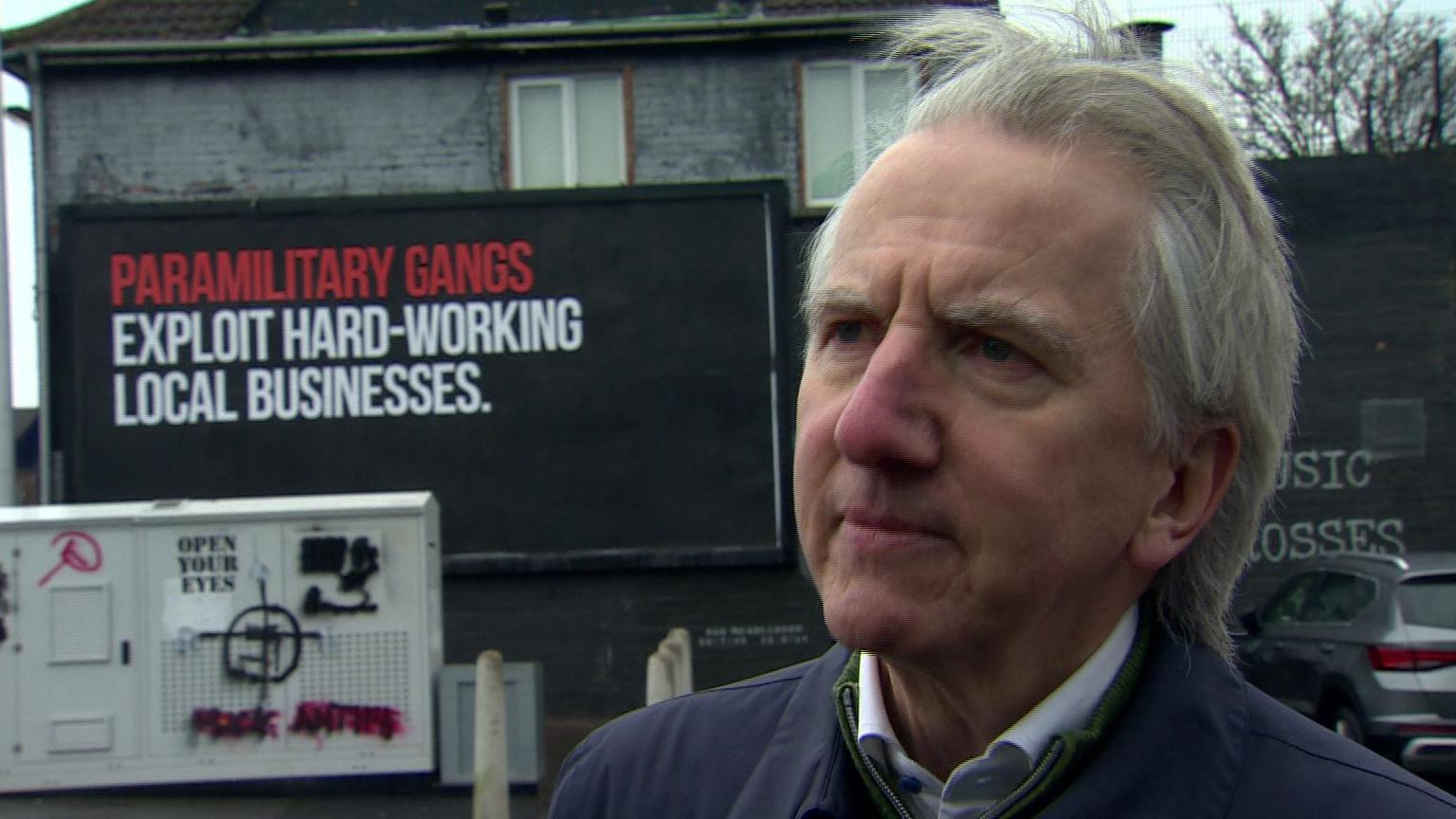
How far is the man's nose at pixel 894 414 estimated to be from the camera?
5.11 feet

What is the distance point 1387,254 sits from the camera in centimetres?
1545

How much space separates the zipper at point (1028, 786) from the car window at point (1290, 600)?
9.98 m

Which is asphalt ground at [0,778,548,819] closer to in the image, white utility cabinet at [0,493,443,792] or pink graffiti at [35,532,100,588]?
white utility cabinet at [0,493,443,792]

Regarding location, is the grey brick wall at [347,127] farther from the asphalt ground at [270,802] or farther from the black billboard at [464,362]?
the asphalt ground at [270,802]

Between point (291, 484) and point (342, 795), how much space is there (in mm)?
4727

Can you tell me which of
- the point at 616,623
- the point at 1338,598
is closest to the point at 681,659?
the point at 616,623

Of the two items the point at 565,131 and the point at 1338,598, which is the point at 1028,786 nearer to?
the point at 1338,598

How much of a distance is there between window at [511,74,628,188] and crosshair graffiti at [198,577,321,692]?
6588 mm

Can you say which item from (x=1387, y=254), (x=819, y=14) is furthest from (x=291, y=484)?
(x=1387, y=254)

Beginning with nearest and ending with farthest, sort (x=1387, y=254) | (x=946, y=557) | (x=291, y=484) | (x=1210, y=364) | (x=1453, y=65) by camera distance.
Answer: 1. (x=946, y=557)
2. (x=1210, y=364)
3. (x=291, y=484)
4. (x=1387, y=254)
5. (x=1453, y=65)

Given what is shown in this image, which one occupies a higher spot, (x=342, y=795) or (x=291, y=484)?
(x=291, y=484)

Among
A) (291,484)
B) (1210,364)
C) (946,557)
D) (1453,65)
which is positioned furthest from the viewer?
(1453,65)

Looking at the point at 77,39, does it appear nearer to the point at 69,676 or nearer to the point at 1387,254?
the point at 69,676

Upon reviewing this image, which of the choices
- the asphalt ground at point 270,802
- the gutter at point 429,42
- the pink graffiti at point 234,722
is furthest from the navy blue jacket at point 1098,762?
the gutter at point 429,42
